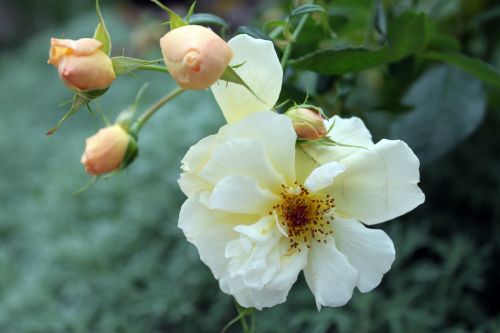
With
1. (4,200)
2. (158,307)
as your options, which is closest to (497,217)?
(158,307)

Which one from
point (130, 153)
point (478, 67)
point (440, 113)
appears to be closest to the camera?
point (130, 153)

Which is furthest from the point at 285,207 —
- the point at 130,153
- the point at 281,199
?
the point at 130,153

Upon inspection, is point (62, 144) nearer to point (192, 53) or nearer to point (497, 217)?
point (497, 217)

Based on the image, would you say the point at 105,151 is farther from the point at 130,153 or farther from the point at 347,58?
the point at 347,58

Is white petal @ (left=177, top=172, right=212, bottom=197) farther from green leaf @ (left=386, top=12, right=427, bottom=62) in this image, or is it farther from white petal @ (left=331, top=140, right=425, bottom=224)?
green leaf @ (left=386, top=12, right=427, bottom=62)

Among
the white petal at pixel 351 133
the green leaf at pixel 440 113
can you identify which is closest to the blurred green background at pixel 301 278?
the green leaf at pixel 440 113

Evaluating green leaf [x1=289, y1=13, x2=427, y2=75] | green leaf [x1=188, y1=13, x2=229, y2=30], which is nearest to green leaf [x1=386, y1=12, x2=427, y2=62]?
green leaf [x1=289, y1=13, x2=427, y2=75]
